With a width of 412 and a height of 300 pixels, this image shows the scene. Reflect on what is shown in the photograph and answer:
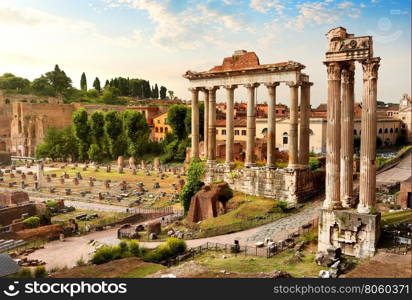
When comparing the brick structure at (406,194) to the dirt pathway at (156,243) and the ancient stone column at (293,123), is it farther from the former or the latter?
the ancient stone column at (293,123)

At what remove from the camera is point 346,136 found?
15836 mm

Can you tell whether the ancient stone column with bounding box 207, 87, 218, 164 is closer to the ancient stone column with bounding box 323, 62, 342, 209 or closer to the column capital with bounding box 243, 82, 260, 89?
the column capital with bounding box 243, 82, 260, 89

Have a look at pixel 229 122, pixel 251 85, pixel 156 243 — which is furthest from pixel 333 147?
pixel 229 122

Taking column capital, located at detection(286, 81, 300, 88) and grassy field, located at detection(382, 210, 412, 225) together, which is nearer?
grassy field, located at detection(382, 210, 412, 225)

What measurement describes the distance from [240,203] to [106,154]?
137 ft

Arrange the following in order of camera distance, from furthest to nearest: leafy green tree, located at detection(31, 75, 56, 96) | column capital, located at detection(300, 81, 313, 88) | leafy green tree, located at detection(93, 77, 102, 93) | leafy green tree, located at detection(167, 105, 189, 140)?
leafy green tree, located at detection(93, 77, 102, 93) < leafy green tree, located at detection(31, 75, 56, 96) < leafy green tree, located at detection(167, 105, 189, 140) < column capital, located at detection(300, 81, 313, 88)

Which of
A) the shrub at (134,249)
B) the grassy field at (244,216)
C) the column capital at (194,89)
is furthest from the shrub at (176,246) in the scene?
the column capital at (194,89)

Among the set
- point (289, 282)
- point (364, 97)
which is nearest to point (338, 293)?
point (289, 282)

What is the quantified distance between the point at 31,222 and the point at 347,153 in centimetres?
1832

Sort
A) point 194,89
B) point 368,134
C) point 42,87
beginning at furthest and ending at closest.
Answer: point 42,87, point 194,89, point 368,134

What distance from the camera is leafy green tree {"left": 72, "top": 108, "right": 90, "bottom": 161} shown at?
62.6m

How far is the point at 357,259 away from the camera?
48.8 ft

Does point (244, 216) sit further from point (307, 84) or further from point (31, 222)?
point (31, 222)

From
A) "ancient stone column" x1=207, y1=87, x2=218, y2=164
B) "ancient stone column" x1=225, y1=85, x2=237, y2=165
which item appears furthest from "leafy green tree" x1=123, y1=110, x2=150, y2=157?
"ancient stone column" x1=225, y1=85, x2=237, y2=165
